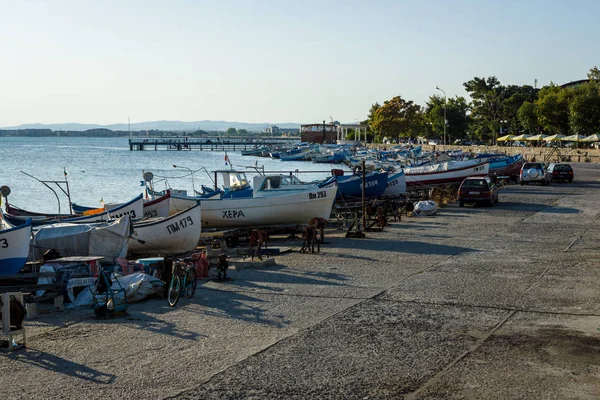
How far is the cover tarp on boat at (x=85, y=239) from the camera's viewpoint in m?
21.4

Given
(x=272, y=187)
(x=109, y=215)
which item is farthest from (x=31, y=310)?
(x=272, y=187)

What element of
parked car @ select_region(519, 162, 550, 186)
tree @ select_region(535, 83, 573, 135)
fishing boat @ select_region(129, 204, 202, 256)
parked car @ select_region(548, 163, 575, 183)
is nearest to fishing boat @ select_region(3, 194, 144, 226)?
fishing boat @ select_region(129, 204, 202, 256)

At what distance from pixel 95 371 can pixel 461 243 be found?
52.3ft

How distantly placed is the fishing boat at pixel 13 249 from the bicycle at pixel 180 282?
483cm

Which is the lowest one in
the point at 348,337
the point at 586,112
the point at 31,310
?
the point at 348,337

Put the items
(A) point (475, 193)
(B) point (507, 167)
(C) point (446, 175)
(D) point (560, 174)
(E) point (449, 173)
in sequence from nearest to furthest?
(A) point (475, 193) < (E) point (449, 173) < (C) point (446, 175) < (D) point (560, 174) < (B) point (507, 167)

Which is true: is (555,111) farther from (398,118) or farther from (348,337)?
(348,337)

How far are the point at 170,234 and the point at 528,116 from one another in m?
99.4

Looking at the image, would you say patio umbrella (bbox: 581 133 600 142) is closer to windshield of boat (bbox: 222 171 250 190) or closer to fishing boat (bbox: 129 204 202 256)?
windshield of boat (bbox: 222 171 250 190)

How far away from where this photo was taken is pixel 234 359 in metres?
12.0

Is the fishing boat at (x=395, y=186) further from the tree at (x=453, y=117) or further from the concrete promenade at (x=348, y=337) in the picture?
the tree at (x=453, y=117)

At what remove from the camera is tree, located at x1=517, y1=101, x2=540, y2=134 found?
375 feet

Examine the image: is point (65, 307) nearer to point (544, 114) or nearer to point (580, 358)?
point (580, 358)

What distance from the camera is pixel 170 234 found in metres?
23.9
